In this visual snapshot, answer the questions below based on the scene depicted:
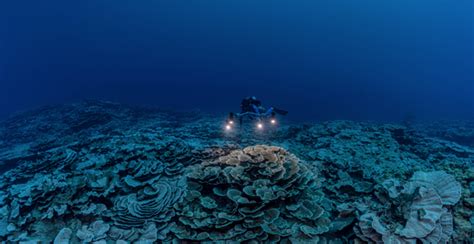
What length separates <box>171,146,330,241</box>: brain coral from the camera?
4148 mm

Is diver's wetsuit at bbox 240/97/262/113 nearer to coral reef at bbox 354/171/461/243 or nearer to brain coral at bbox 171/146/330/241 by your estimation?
brain coral at bbox 171/146/330/241

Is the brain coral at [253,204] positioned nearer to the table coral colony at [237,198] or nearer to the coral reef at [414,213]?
the table coral colony at [237,198]

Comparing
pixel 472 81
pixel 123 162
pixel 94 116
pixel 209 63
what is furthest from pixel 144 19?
pixel 472 81

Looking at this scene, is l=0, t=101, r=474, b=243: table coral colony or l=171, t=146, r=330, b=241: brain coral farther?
l=171, t=146, r=330, b=241: brain coral

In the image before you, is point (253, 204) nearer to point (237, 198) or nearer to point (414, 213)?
point (237, 198)

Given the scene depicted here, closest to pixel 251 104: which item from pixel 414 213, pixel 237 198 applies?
pixel 237 198

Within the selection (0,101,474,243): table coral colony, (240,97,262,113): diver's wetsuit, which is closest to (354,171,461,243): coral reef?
(0,101,474,243): table coral colony

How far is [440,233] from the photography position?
11.5 ft

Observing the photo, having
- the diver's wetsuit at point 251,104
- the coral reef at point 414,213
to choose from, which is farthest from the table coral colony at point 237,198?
the diver's wetsuit at point 251,104

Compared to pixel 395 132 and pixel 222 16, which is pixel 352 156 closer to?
pixel 395 132

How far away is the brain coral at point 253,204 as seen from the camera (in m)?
4.15

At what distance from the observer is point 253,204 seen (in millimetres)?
4578

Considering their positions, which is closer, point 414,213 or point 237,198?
point 414,213

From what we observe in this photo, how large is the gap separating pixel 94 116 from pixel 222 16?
6623 inches
